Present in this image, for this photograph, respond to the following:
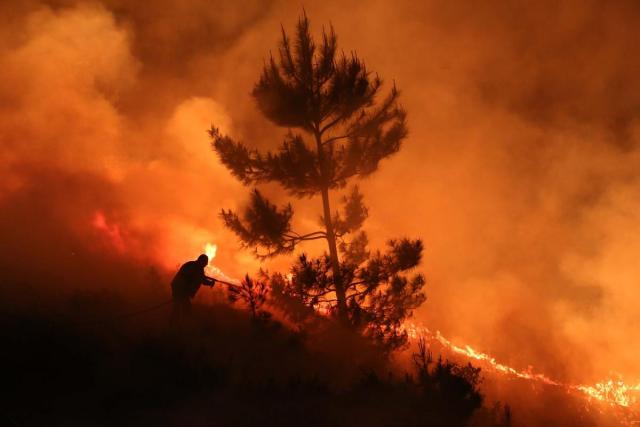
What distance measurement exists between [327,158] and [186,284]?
468 cm

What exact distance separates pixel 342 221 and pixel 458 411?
568 cm

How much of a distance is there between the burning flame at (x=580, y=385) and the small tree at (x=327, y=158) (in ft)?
44.6

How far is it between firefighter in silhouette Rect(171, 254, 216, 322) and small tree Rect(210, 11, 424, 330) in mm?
1417

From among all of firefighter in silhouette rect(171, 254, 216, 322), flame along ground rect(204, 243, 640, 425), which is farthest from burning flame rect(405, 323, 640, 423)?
firefighter in silhouette rect(171, 254, 216, 322)

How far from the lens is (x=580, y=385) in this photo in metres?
29.7

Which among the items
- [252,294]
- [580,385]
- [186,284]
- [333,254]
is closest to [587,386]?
[580,385]

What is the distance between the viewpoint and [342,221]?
12297mm

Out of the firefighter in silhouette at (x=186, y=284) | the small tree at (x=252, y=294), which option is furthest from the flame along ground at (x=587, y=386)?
the firefighter in silhouette at (x=186, y=284)

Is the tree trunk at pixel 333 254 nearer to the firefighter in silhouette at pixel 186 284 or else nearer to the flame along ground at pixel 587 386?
the firefighter in silhouette at pixel 186 284

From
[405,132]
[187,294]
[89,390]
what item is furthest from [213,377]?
[405,132]

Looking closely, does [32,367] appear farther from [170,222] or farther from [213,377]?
[170,222]

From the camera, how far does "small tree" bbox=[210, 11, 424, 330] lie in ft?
36.4

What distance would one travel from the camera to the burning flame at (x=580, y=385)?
24.6m

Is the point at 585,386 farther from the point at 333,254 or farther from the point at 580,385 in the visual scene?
the point at 333,254
